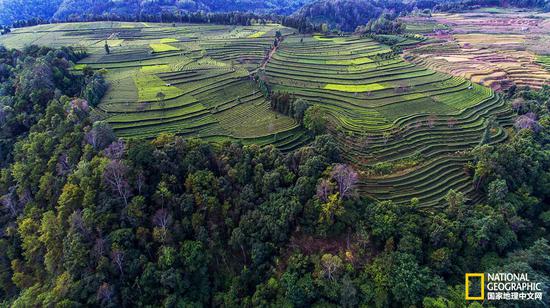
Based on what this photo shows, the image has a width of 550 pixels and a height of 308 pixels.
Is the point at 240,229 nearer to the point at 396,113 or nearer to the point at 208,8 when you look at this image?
the point at 396,113

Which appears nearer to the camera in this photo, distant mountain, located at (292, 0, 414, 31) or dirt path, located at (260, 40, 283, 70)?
dirt path, located at (260, 40, 283, 70)

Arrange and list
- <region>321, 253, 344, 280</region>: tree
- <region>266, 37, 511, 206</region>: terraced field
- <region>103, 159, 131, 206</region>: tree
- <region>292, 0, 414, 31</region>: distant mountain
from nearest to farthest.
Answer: <region>321, 253, 344, 280</region>: tree
<region>103, 159, 131, 206</region>: tree
<region>266, 37, 511, 206</region>: terraced field
<region>292, 0, 414, 31</region>: distant mountain

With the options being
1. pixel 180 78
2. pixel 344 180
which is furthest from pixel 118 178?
pixel 180 78

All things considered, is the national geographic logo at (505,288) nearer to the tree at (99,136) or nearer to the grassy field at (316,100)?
the grassy field at (316,100)

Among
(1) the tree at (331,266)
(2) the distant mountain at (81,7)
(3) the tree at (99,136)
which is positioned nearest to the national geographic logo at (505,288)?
(1) the tree at (331,266)

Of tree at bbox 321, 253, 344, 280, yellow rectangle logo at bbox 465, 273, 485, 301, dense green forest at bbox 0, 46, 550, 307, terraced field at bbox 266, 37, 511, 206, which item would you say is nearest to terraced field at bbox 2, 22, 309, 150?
dense green forest at bbox 0, 46, 550, 307

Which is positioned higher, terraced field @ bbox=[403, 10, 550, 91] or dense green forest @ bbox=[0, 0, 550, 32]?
dense green forest @ bbox=[0, 0, 550, 32]

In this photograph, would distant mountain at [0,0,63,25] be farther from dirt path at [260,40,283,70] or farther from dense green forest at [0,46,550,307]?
dense green forest at [0,46,550,307]

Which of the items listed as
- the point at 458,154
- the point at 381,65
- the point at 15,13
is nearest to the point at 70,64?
the point at 381,65
